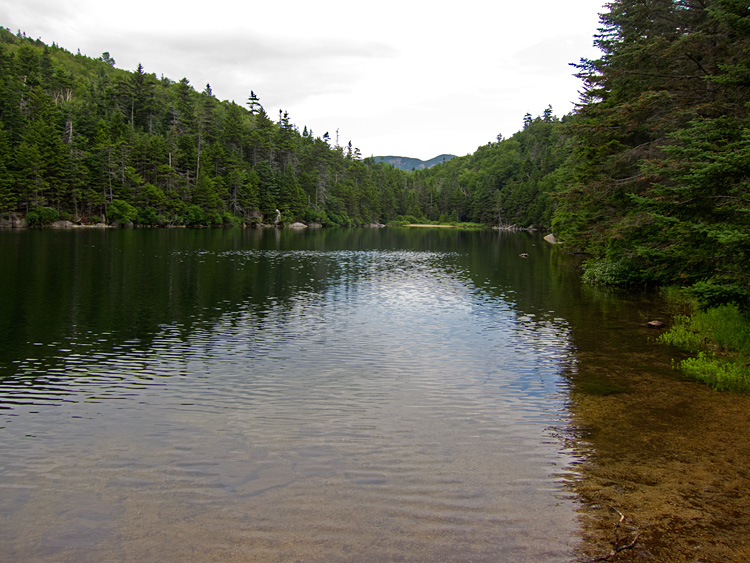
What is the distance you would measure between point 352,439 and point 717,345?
1285 centimetres

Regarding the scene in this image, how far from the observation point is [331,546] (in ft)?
21.3

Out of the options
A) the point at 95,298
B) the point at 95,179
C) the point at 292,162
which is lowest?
the point at 95,298

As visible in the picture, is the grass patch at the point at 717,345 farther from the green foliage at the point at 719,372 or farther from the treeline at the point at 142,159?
the treeline at the point at 142,159

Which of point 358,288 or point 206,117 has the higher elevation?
point 206,117

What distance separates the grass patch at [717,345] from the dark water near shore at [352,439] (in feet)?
2.96

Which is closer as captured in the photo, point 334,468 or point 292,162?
point 334,468

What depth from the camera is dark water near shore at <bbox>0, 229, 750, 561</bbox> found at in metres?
6.73

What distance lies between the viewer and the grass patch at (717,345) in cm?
1332

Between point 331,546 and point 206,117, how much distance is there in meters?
127

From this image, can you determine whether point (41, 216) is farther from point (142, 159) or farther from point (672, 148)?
point (672, 148)

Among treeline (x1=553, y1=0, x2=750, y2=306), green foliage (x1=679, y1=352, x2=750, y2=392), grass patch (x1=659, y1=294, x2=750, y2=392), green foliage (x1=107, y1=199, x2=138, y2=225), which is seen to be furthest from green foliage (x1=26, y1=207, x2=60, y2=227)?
green foliage (x1=679, y1=352, x2=750, y2=392)

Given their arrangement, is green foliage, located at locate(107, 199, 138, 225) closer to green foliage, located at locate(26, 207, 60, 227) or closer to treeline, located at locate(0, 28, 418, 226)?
treeline, located at locate(0, 28, 418, 226)

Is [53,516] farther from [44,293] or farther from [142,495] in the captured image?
[44,293]

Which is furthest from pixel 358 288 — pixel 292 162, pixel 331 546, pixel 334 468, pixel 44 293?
pixel 292 162
